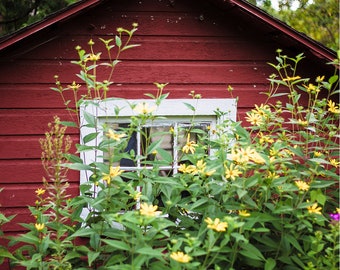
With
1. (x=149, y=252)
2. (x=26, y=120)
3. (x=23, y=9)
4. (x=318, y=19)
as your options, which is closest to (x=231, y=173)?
(x=149, y=252)

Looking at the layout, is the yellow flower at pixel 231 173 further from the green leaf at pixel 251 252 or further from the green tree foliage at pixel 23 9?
the green tree foliage at pixel 23 9

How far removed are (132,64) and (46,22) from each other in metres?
0.89

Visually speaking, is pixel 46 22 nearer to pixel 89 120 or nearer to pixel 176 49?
pixel 176 49

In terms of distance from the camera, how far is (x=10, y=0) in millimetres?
8773

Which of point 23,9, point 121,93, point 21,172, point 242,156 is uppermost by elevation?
point 23,9

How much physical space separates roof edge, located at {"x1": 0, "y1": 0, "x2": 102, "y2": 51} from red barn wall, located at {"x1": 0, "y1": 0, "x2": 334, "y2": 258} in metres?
0.21

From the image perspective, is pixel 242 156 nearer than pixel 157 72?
Yes

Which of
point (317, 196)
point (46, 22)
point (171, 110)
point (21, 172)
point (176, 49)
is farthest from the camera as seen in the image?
point (176, 49)

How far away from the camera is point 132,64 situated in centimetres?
478

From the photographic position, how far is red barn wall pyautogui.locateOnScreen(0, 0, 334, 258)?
4.62 meters

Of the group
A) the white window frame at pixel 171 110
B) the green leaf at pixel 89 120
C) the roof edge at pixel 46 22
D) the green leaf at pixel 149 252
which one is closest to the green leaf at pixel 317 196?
the green leaf at pixel 149 252

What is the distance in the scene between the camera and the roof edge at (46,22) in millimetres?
4227

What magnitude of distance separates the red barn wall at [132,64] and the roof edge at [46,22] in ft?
0.69

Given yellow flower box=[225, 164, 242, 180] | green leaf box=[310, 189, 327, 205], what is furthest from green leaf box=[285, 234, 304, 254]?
yellow flower box=[225, 164, 242, 180]
